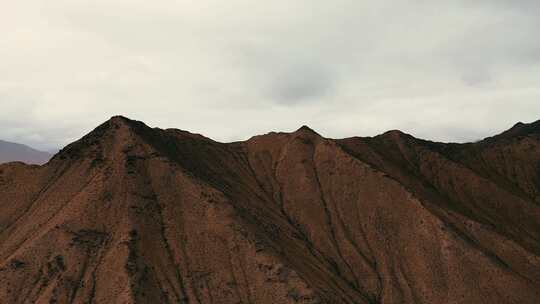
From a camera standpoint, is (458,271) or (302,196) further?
(302,196)

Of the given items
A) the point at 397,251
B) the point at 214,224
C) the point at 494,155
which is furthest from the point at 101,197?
the point at 494,155

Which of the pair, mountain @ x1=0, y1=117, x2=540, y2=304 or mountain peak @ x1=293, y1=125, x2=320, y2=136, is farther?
mountain peak @ x1=293, y1=125, x2=320, y2=136

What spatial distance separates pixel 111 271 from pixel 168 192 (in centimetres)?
1620

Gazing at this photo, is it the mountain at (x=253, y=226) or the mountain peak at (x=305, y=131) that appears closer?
the mountain at (x=253, y=226)

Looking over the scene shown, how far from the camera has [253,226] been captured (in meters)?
80.9

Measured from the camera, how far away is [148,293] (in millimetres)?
68188

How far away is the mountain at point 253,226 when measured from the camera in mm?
71438

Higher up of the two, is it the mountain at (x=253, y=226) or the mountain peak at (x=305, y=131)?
the mountain peak at (x=305, y=131)

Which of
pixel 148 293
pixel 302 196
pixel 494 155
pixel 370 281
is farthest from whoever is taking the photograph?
pixel 494 155

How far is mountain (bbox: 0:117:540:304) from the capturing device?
7144 centimetres

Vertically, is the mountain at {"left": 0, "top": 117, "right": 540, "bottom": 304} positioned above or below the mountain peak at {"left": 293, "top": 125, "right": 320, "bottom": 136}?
below

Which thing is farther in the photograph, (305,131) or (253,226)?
(305,131)

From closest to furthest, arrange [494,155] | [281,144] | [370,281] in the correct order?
[370,281] < [281,144] < [494,155]

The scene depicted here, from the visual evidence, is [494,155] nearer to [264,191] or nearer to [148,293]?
[264,191]
